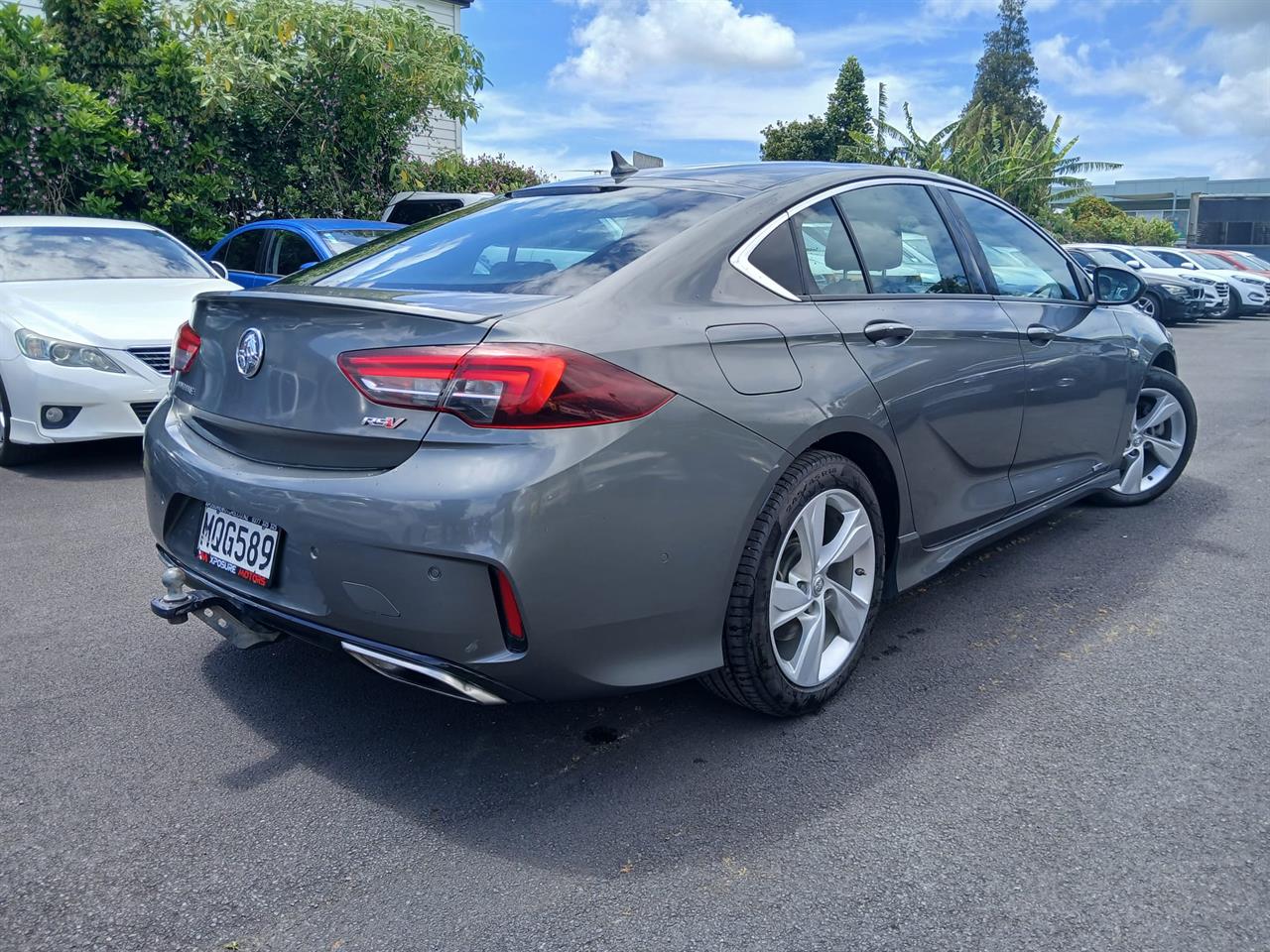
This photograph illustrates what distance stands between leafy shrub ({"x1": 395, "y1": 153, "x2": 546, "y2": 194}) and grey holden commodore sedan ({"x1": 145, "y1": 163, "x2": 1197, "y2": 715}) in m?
11.3

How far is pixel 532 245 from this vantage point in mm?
2986

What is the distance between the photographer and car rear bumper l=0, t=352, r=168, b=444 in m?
5.49

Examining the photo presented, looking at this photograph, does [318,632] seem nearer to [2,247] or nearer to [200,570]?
[200,570]

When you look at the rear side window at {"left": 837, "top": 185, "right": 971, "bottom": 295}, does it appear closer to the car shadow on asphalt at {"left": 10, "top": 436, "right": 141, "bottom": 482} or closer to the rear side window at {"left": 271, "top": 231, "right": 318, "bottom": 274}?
the car shadow on asphalt at {"left": 10, "top": 436, "right": 141, "bottom": 482}

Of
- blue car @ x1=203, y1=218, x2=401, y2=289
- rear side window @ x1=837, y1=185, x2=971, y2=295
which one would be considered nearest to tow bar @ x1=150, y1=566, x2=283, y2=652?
rear side window @ x1=837, y1=185, x2=971, y2=295

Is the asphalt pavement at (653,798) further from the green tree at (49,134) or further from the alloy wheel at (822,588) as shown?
the green tree at (49,134)

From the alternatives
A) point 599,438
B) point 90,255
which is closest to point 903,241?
point 599,438

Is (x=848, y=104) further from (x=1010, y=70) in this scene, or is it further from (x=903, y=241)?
(x=903, y=241)

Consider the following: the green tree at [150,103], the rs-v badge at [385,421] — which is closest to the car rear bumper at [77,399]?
the rs-v badge at [385,421]

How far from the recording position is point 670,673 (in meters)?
2.51

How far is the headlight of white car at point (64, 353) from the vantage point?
18.2ft

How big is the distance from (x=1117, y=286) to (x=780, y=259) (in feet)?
8.25

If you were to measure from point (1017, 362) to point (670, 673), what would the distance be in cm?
202

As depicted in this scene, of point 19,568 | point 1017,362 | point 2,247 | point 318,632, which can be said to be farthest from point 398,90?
point 318,632
